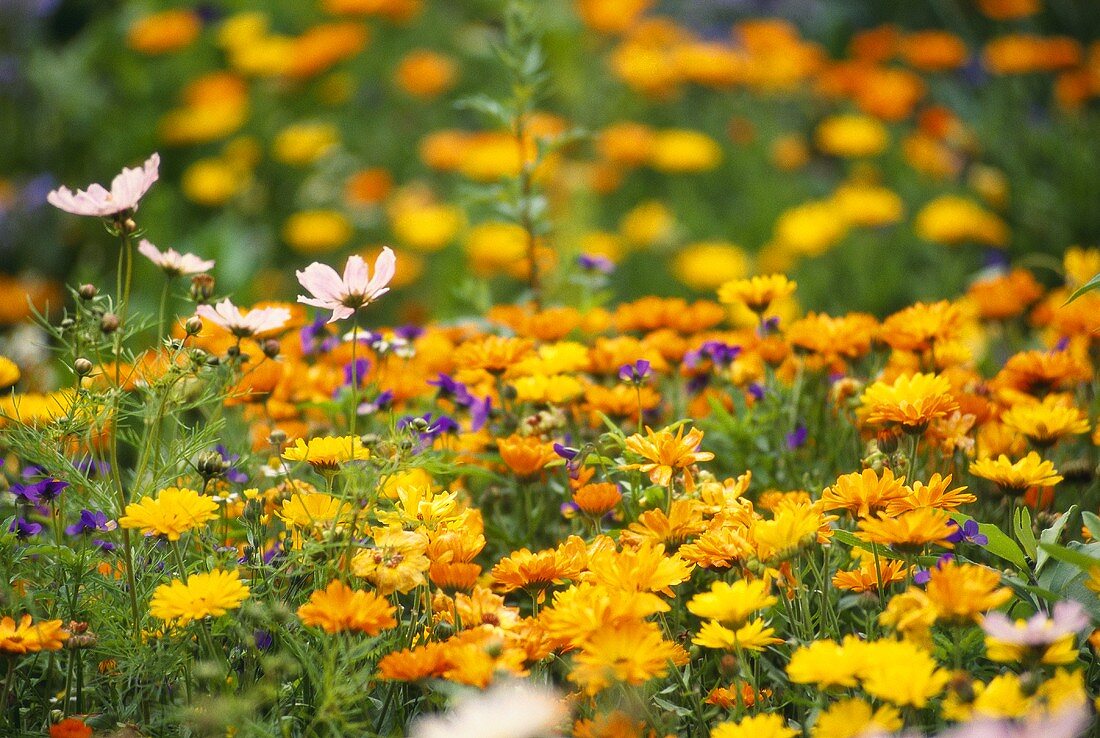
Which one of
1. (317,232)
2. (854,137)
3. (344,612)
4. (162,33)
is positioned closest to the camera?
(344,612)

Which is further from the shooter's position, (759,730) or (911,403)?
(911,403)

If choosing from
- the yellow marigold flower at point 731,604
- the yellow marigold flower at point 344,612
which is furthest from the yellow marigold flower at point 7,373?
the yellow marigold flower at point 731,604

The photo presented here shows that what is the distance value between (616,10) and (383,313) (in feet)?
5.68

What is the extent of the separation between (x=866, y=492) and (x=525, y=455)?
450 millimetres

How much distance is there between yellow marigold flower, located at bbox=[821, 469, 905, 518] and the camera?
1.18m

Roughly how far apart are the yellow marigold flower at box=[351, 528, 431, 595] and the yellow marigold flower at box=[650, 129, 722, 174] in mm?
3160

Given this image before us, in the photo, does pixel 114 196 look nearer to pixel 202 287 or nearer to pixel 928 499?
pixel 202 287

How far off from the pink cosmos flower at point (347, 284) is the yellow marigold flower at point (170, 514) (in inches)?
10.2

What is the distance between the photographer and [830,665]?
980mm

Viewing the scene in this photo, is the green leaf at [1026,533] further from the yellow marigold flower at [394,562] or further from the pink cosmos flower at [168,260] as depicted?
the pink cosmos flower at [168,260]

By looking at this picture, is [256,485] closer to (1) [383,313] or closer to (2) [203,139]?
(1) [383,313]

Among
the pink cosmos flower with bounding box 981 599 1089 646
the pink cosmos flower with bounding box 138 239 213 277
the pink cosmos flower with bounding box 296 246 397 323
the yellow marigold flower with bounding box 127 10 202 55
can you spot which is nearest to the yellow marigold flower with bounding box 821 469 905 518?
the pink cosmos flower with bounding box 981 599 1089 646

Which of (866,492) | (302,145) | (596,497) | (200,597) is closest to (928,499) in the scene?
(866,492)

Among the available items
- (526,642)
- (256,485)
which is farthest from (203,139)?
(526,642)
